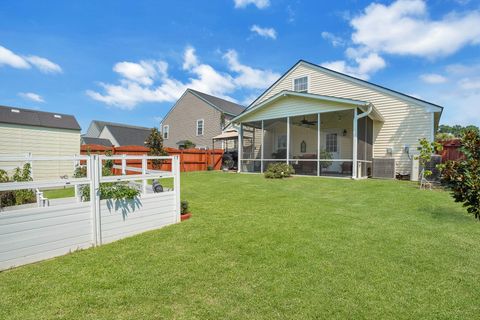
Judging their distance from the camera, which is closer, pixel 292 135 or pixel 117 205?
pixel 117 205

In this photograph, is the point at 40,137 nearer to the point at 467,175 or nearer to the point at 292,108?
the point at 292,108

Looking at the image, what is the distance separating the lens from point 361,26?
11.7 metres

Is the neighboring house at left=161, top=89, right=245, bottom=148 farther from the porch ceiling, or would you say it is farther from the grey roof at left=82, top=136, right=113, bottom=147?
the grey roof at left=82, top=136, right=113, bottom=147

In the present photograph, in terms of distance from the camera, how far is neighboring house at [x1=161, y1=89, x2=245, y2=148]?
2206 cm

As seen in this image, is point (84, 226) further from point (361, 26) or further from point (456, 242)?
point (361, 26)

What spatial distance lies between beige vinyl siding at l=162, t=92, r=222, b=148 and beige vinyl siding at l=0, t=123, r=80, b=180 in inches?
461

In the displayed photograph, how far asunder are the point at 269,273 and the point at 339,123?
1272 cm

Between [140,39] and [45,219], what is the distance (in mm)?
10995

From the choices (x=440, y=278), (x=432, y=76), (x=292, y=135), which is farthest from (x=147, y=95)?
(x=440, y=278)

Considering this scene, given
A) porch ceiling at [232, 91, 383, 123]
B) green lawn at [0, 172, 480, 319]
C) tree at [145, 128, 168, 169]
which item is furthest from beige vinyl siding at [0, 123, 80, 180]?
green lawn at [0, 172, 480, 319]

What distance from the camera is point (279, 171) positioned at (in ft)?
37.1

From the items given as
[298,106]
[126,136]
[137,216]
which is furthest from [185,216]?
[126,136]

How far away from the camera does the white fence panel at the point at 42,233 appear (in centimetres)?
305

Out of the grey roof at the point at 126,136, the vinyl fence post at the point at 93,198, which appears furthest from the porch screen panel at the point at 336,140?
the grey roof at the point at 126,136
